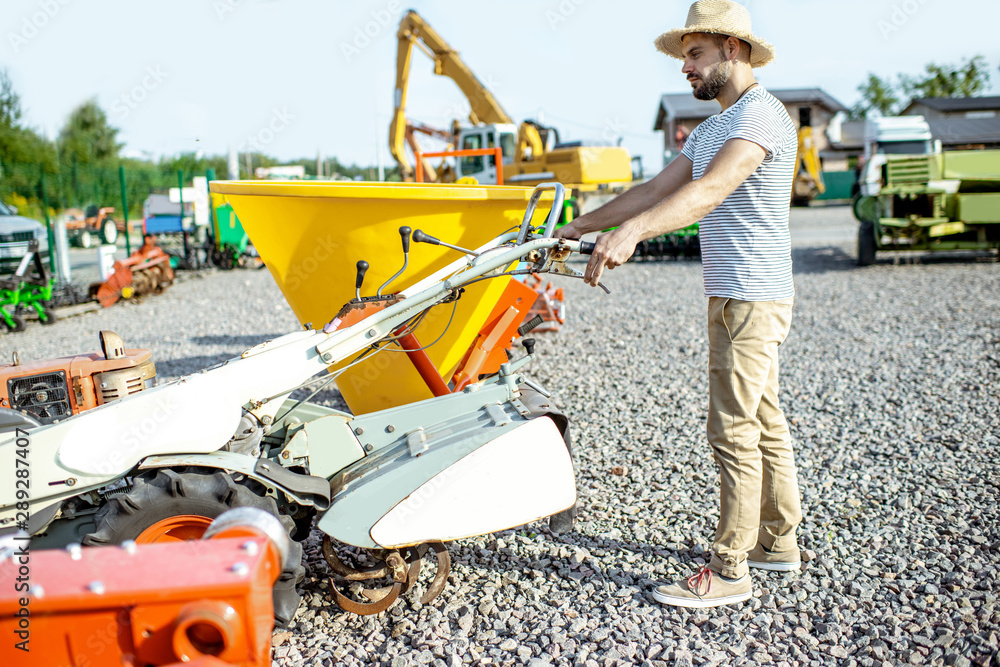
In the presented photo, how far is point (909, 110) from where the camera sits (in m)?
46.7

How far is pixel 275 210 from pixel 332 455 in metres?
1.40

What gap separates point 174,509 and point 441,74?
16.2 meters

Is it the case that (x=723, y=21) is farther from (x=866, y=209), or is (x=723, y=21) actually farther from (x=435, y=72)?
(x=435, y=72)

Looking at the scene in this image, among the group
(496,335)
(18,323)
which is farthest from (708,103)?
(496,335)

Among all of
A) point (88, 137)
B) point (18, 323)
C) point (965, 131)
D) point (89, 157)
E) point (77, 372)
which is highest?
point (965, 131)

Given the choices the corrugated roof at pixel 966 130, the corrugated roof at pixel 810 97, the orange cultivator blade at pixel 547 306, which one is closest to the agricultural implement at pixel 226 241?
the orange cultivator blade at pixel 547 306

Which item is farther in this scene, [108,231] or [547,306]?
[108,231]

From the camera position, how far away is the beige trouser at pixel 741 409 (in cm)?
252

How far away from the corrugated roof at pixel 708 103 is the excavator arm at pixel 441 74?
2721 cm

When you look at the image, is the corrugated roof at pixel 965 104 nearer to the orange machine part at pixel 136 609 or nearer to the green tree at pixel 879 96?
the green tree at pixel 879 96

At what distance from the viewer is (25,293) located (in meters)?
8.87

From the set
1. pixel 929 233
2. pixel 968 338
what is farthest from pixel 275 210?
pixel 929 233

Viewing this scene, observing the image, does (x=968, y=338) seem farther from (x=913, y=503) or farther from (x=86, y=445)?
(x=86, y=445)

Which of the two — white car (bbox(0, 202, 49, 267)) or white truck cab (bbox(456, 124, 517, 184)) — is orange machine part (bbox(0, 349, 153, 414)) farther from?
white truck cab (bbox(456, 124, 517, 184))
